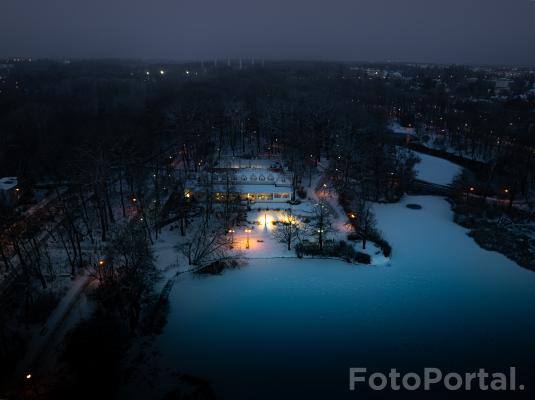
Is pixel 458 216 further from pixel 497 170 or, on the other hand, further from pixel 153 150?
pixel 153 150

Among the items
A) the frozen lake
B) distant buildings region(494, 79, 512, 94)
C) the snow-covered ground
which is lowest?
the frozen lake

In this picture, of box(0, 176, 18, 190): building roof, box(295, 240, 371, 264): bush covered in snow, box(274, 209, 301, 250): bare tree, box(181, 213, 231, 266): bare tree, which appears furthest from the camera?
box(0, 176, 18, 190): building roof

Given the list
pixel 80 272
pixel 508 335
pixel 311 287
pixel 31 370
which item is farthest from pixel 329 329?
pixel 80 272

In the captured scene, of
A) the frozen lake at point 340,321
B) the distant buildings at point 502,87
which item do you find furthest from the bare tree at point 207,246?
the distant buildings at point 502,87

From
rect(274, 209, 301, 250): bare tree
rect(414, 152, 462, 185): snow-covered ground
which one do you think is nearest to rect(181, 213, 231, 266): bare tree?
rect(274, 209, 301, 250): bare tree

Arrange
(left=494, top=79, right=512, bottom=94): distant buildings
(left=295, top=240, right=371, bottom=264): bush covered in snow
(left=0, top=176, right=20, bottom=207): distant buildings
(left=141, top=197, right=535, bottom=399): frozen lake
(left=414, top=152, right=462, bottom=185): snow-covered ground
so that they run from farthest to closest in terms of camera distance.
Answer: (left=494, top=79, right=512, bottom=94): distant buildings
(left=414, top=152, right=462, bottom=185): snow-covered ground
(left=0, top=176, right=20, bottom=207): distant buildings
(left=295, top=240, right=371, bottom=264): bush covered in snow
(left=141, top=197, right=535, bottom=399): frozen lake

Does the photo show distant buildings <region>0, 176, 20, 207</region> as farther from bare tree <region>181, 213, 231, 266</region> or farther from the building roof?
bare tree <region>181, 213, 231, 266</region>

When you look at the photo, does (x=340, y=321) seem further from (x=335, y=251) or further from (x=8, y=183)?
(x=8, y=183)

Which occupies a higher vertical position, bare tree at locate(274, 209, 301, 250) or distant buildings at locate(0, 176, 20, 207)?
distant buildings at locate(0, 176, 20, 207)
